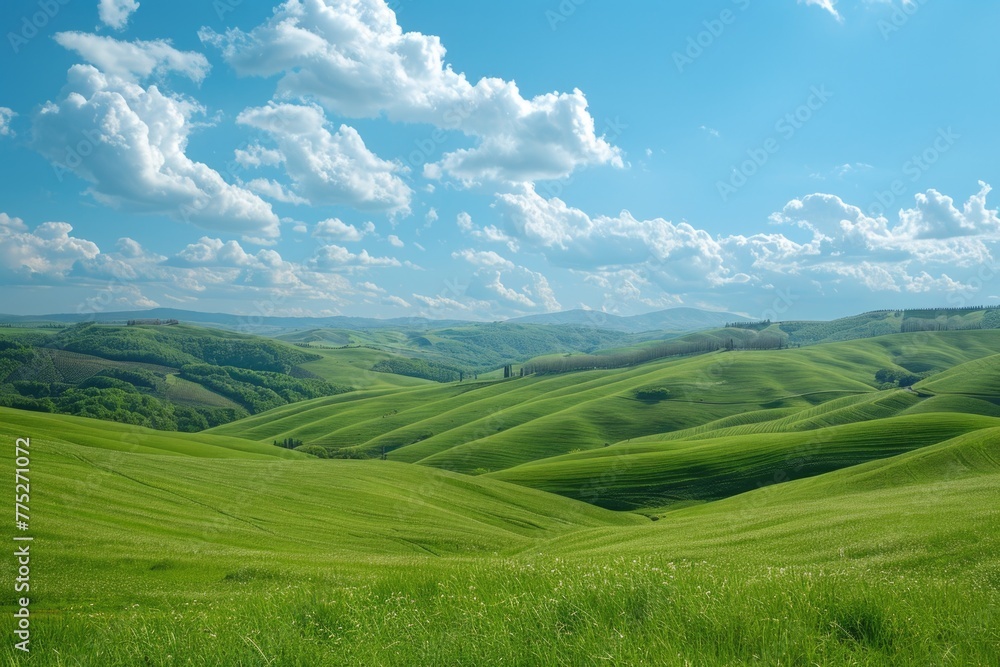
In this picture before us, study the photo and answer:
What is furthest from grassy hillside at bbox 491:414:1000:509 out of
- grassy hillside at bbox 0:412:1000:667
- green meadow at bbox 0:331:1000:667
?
grassy hillside at bbox 0:412:1000:667

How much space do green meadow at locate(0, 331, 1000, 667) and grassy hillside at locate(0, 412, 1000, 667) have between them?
5 cm

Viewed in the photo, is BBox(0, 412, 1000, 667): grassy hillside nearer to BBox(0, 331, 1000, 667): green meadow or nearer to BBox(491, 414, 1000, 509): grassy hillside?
BBox(0, 331, 1000, 667): green meadow

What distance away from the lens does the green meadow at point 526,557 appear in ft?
20.8

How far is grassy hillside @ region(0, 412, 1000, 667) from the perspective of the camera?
20.6 ft

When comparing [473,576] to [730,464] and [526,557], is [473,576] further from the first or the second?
[730,464]

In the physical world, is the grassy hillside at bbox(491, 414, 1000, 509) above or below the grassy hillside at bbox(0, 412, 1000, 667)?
below

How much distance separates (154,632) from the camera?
7.38 metres

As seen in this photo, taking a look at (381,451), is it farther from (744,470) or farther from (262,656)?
(262,656)

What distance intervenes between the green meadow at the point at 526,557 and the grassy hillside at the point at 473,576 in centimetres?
5

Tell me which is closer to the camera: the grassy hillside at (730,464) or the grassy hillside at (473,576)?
the grassy hillside at (473,576)

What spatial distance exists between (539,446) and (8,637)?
5966 inches

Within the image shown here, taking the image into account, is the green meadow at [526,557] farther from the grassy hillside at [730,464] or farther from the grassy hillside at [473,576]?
the grassy hillside at [730,464]

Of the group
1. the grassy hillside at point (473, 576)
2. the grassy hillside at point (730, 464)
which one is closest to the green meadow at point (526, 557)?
the grassy hillside at point (473, 576)

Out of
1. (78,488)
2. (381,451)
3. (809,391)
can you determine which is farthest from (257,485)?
(809,391)
